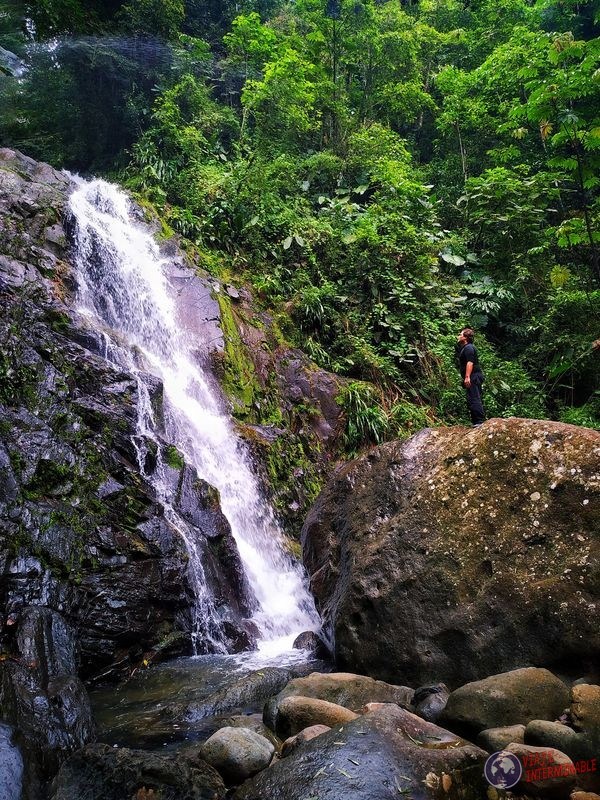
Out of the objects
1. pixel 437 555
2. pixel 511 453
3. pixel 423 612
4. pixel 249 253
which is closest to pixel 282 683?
pixel 423 612

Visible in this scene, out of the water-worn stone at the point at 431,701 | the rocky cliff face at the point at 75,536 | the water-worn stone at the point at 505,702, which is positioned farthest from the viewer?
the rocky cliff face at the point at 75,536

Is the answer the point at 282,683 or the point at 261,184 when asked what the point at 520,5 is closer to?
the point at 261,184

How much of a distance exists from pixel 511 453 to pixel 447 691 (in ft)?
6.86

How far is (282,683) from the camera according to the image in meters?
5.39

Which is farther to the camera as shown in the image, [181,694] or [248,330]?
[248,330]

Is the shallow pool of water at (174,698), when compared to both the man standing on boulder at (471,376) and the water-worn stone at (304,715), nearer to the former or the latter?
the water-worn stone at (304,715)

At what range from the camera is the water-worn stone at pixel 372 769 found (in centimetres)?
296

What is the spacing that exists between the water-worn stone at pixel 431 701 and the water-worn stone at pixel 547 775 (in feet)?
3.44

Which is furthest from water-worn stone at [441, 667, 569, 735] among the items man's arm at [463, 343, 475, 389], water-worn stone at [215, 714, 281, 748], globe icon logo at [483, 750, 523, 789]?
man's arm at [463, 343, 475, 389]

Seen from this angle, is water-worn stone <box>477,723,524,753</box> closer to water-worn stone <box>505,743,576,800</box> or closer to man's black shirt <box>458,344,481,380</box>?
water-worn stone <box>505,743,576,800</box>

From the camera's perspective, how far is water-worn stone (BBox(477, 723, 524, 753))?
3340 mm

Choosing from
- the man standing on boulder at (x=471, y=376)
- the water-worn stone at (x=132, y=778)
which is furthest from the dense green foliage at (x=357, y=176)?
the water-worn stone at (x=132, y=778)

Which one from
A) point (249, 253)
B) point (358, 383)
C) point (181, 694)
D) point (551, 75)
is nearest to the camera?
point (181, 694)

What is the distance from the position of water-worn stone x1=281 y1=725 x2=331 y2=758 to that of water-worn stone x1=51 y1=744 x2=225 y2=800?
0.46m
